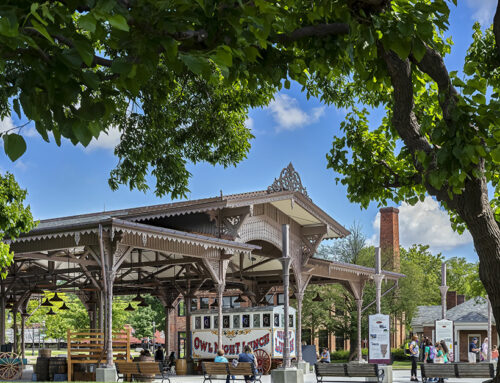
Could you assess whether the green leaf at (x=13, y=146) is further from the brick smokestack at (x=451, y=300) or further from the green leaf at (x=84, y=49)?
the brick smokestack at (x=451, y=300)

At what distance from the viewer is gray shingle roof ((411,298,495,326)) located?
52781 mm

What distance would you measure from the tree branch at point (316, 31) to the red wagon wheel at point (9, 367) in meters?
20.3

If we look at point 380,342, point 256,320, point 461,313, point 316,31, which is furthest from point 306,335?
point 316,31

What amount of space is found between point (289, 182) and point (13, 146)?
24.7 m

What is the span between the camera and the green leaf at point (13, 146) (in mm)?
4730

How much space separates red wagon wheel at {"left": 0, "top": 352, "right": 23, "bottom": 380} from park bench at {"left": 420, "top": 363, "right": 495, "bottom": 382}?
13231 mm

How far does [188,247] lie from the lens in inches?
925

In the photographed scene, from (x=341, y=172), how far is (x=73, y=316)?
58.9 meters

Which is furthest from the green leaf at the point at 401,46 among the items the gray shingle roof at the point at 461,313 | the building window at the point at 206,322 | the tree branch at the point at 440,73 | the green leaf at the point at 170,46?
the gray shingle roof at the point at 461,313

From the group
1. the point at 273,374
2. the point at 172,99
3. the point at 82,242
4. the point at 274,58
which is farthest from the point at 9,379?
the point at 274,58

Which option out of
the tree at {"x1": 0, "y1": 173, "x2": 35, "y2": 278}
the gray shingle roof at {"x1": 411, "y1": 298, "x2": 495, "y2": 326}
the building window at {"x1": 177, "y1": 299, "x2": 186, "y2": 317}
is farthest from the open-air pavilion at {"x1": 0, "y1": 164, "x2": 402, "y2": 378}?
the gray shingle roof at {"x1": 411, "y1": 298, "x2": 495, "y2": 326}

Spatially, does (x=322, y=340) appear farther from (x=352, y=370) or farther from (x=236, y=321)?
(x=352, y=370)

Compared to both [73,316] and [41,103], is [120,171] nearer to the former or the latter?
[41,103]

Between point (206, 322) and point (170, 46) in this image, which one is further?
point (206, 322)
